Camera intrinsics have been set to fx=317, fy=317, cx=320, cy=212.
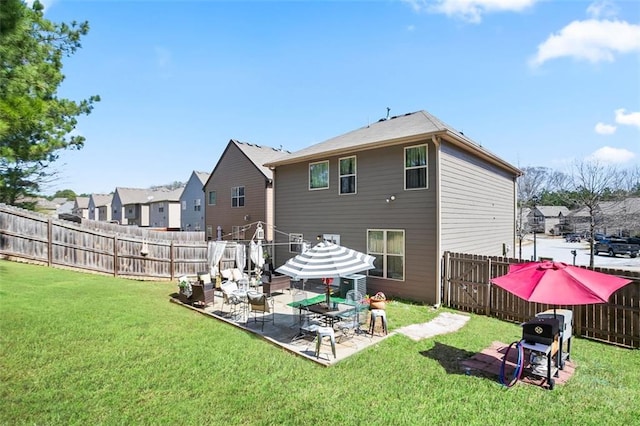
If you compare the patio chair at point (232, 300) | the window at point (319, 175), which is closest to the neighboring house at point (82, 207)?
the window at point (319, 175)

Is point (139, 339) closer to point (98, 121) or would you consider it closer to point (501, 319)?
point (501, 319)

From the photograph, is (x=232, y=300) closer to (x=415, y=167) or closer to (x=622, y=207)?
(x=415, y=167)

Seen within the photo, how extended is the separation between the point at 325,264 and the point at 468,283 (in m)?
5.33

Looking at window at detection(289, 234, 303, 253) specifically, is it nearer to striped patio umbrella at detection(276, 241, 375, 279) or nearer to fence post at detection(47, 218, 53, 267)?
striped patio umbrella at detection(276, 241, 375, 279)

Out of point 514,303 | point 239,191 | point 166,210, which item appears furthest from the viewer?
point 166,210

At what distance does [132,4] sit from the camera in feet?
30.8

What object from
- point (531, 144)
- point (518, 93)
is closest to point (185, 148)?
point (518, 93)

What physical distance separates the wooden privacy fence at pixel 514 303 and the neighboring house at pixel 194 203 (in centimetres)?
2911

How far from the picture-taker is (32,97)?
211 inches

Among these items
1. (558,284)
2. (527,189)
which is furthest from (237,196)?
(527,189)

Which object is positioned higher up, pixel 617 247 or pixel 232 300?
pixel 232 300

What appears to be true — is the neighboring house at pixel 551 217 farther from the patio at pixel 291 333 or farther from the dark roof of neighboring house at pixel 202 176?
the patio at pixel 291 333

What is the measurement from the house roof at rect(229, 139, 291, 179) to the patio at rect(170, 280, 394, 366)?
1250cm

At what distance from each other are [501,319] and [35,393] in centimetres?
1029
